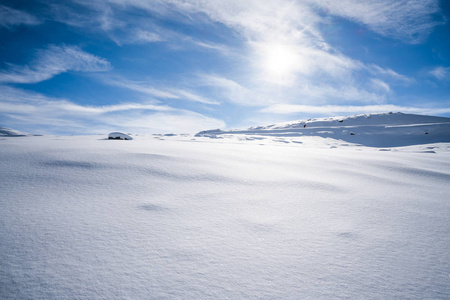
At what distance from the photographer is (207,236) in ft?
3.58

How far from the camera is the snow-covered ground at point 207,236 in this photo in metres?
0.79

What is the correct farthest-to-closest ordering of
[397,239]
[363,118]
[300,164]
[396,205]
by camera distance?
[363,118] → [300,164] → [396,205] → [397,239]

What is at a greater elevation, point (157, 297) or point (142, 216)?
point (142, 216)

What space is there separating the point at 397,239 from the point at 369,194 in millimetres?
792

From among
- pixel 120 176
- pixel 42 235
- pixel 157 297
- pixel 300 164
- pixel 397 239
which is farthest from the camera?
→ pixel 300 164

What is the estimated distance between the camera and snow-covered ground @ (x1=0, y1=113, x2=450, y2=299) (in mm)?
792

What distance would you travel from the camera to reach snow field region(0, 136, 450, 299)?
792mm

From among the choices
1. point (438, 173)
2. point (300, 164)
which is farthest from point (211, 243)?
point (438, 173)

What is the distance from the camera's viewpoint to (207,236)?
1.09m

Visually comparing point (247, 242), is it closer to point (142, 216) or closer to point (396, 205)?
point (142, 216)

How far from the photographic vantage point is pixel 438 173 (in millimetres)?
2883

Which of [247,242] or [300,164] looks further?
[300,164]

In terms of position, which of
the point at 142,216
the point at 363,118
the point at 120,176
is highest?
the point at 363,118

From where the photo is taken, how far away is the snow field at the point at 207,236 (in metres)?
0.79
